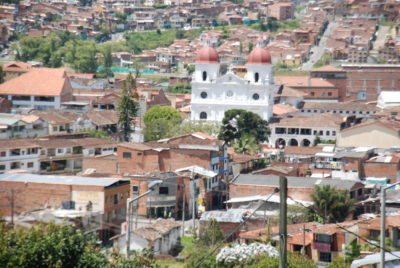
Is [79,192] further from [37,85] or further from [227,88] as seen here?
[227,88]

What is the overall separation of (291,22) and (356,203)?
90.2m

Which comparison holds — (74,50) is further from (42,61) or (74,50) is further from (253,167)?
(253,167)

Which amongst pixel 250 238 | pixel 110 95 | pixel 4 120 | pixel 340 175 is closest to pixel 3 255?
pixel 250 238

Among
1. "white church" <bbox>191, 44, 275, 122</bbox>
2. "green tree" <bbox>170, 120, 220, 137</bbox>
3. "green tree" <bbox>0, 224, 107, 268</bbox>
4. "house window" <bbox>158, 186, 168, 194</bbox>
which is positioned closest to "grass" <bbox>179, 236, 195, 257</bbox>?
"house window" <bbox>158, 186, 168, 194</bbox>

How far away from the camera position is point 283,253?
13070mm

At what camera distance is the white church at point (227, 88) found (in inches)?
2576

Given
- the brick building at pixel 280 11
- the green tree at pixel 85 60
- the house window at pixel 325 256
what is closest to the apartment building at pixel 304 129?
the house window at pixel 325 256

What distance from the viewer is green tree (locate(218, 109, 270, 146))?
184ft

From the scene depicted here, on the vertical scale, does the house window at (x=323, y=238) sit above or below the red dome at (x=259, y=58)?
below

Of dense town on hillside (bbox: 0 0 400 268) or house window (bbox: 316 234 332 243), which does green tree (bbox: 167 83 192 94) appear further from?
house window (bbox: 316 234 332 243)

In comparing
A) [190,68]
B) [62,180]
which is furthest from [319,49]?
[62,180]

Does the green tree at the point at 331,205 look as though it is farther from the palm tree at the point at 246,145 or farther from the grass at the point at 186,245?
the palm tree at the point at 246,145

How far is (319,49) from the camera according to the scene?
353ft

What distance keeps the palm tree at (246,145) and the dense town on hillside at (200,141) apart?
100mm
